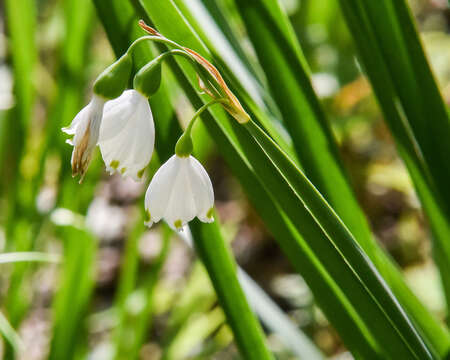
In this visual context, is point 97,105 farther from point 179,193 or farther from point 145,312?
point 145,312

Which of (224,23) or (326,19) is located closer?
(224,23)

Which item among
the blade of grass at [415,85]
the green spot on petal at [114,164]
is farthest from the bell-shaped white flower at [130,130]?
the blade of grass at [415,85]

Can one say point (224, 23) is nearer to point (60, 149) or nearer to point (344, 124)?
point (60, 149)

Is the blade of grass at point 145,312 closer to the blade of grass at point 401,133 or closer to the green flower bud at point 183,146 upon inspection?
the blade of grass at point 401,133

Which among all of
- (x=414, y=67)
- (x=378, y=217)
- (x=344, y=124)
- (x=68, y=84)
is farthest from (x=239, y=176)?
(x=378, y=217)

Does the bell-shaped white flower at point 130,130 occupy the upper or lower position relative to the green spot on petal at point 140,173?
upper

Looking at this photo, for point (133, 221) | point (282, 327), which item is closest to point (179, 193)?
point (282, 327)

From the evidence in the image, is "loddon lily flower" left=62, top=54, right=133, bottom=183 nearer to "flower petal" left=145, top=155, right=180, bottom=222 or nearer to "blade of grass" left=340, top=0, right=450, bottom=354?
"flower petal" left=145, top=155, right=180, bottom=222
